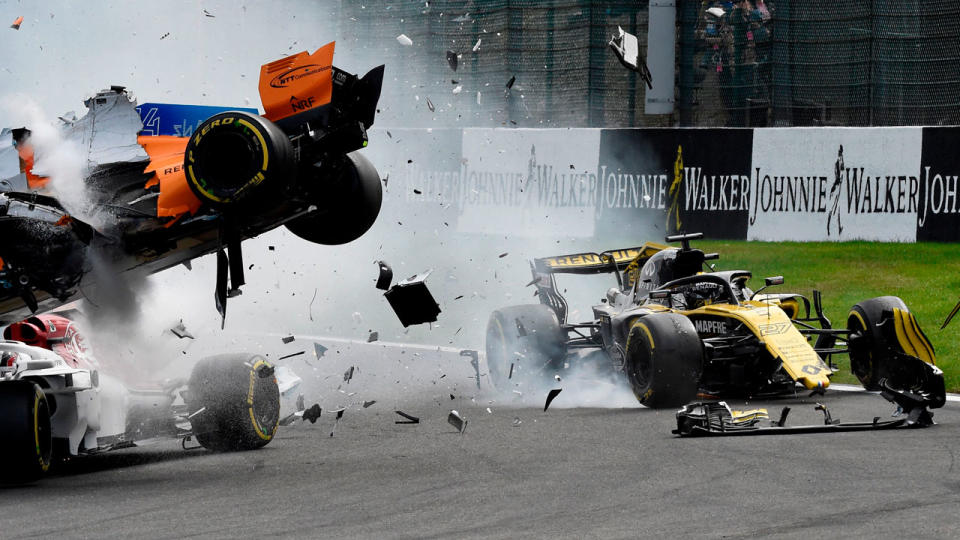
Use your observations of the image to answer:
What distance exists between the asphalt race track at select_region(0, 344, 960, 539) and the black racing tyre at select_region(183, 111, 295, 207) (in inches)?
63.3

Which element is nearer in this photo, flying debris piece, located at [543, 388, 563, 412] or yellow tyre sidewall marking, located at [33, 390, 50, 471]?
yellow tyre sidewall marking, located at [33, 390, 50, 471]

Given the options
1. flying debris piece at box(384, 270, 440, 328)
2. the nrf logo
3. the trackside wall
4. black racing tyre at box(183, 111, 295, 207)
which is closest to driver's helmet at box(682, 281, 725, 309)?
flying debris piece at box(384, 270, 440, 328)

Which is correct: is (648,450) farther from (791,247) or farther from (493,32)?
(493,32)

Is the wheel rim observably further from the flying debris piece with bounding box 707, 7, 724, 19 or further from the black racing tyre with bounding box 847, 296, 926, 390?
the flying debris piece with bounding box 707, 7, 724, 19

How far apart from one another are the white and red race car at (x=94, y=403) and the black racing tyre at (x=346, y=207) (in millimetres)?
1097

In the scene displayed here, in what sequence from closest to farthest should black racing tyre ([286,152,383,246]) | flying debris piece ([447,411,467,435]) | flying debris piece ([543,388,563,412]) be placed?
black racing tyre ([286,152,383,246]), flying debris piece ([447,411,467,435]), flying debris piece ([543,388,563,412])

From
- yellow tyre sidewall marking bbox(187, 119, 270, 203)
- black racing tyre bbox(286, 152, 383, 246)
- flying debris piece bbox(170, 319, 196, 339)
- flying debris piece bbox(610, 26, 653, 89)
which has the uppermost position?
flying debris piece bbox(610, 26, 653, 89)

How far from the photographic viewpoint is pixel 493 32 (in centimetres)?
2255

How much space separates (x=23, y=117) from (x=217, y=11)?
21.5 ft

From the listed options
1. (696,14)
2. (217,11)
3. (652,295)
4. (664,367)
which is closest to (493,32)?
(696,14)

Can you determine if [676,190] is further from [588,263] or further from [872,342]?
[872,342]

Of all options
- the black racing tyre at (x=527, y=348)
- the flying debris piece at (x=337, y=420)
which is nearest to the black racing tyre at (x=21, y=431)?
the flying debris piece at (x=337, y=420)

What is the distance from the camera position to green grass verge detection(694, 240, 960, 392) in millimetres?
16750

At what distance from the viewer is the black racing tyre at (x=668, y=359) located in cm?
1091
